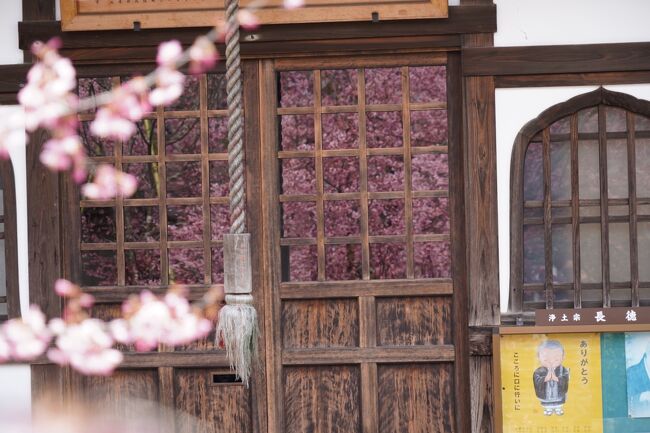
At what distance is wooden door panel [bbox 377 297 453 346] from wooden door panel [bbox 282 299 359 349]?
0.15 meters

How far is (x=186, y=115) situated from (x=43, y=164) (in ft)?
2.66

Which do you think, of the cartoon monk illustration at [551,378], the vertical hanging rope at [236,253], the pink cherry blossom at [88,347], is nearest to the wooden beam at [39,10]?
the vertical hanging rope at [236,253]

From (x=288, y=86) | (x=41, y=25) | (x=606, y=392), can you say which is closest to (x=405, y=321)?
(x=606, y=392)

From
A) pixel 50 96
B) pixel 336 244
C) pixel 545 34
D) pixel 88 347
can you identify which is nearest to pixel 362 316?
pixel 336 244

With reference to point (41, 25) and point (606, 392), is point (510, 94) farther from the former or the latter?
point (41, 25)

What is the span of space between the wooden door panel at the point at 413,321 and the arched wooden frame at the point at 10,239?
1964mm

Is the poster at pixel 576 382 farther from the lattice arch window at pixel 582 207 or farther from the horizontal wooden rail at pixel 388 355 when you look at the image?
the horizontal wooden rail at pixel 388 355

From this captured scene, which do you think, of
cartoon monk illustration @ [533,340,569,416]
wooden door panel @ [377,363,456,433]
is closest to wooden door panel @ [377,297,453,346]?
wooden door panel @ [377,363,456,433]

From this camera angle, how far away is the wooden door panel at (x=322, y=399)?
532cm

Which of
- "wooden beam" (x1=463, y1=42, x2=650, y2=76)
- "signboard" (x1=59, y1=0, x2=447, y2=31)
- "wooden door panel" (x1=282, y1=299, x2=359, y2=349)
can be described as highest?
"signboard" (x1=59, y1=0, x2=447, y2=31)

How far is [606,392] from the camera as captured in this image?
5.07 meters

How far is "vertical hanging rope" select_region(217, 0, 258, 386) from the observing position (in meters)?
3.98

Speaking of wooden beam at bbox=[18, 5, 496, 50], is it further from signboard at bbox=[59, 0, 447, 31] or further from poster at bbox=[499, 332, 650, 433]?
poster at bbox=[499, 332, 650, 433]

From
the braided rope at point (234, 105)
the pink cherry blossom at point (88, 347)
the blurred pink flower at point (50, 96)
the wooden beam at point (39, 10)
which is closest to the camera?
the blurred pink flower at point (50, 96)
